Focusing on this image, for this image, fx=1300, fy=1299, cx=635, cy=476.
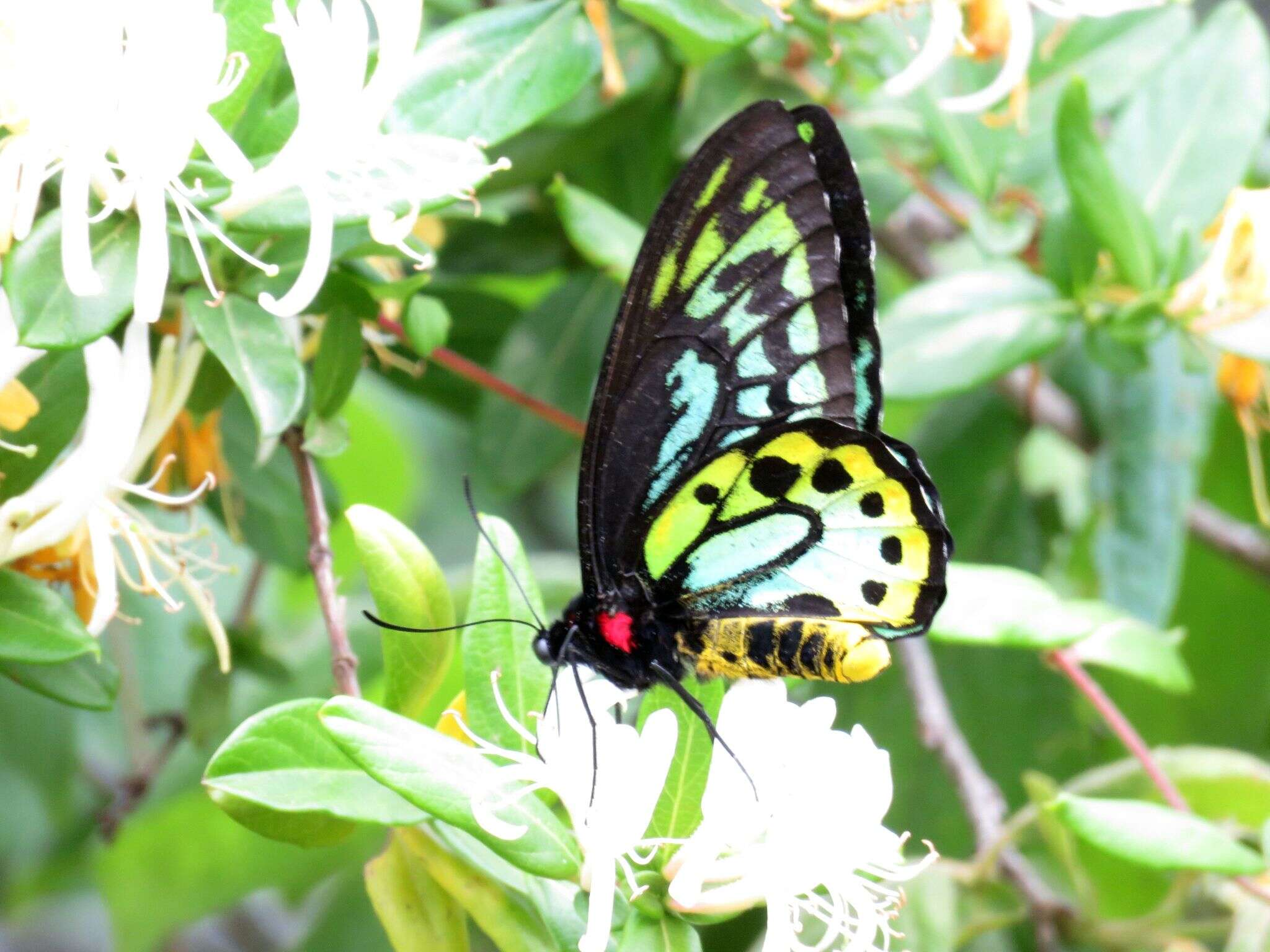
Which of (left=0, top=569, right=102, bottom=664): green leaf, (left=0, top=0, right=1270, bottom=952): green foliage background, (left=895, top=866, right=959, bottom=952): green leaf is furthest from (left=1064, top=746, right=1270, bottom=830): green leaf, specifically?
(left=0, top=569, right=102, bottom=664): green leaf

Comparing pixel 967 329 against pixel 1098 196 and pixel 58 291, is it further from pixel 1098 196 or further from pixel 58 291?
pixel 58 291

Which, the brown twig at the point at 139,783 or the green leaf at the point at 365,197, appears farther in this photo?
the brown twig at the point at 139,783

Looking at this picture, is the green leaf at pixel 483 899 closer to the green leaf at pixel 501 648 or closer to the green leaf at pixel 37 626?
the green leaf at pixel 501 648

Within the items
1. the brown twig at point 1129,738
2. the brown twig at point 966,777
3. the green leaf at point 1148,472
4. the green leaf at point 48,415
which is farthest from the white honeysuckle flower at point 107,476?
the green leaf at point 1148,472

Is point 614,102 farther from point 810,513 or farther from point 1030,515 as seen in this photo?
point 1030,515

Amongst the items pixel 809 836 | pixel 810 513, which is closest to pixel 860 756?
pixel 809 836

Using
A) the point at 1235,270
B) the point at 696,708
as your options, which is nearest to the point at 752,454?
the point at 696,708

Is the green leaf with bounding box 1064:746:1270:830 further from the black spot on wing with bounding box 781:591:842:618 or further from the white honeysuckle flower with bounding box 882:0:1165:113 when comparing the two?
the white honeysuckle flower with bounding box 882:0:1165:113
